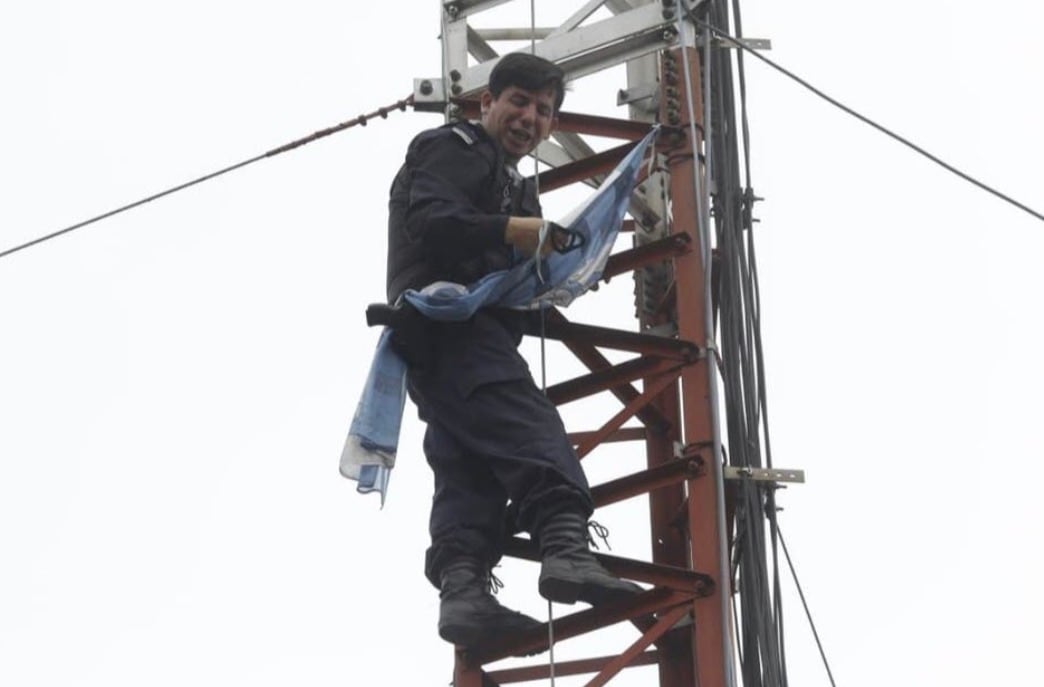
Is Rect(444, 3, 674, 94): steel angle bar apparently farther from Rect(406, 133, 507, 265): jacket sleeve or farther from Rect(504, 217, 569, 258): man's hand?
Rect(504, 217, 569, 258): man's hand

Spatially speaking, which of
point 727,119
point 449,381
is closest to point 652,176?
point 727,119

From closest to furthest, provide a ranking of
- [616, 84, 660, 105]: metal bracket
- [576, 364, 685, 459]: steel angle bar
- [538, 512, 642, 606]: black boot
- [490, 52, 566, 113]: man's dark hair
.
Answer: [538, 512, 642, 606]: black boot → [490, 52, 566, 113]: man's dark hair → [576, 364, 685, 459]: steel angle bar → [616, 84, 660, 105]: metal bracket

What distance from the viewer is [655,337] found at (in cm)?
859

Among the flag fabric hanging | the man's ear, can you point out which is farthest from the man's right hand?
the man's ear

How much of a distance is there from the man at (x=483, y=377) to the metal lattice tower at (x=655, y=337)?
258mm

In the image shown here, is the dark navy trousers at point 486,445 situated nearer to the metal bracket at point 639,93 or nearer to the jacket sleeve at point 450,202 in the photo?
the jacket sleeve at point 450,202

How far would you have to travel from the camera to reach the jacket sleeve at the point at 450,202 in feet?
25.9

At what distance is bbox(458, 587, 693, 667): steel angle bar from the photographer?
8117 mm

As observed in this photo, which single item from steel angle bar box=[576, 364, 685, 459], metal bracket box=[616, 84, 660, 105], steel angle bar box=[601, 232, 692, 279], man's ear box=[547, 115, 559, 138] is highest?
metal bracket box=[616, 84, 660, 105]

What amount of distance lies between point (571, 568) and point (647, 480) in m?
0.93

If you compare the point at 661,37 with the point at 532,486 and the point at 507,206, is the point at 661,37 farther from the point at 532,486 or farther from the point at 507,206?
the point at 532,486

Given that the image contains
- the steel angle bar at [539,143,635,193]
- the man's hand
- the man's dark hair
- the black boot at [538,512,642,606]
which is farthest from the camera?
the steel angle bar at [539,143,635,193]

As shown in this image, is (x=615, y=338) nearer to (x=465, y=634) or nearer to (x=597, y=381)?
(x=597, y=381)

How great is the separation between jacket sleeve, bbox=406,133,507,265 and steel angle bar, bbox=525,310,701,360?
0.60 m
